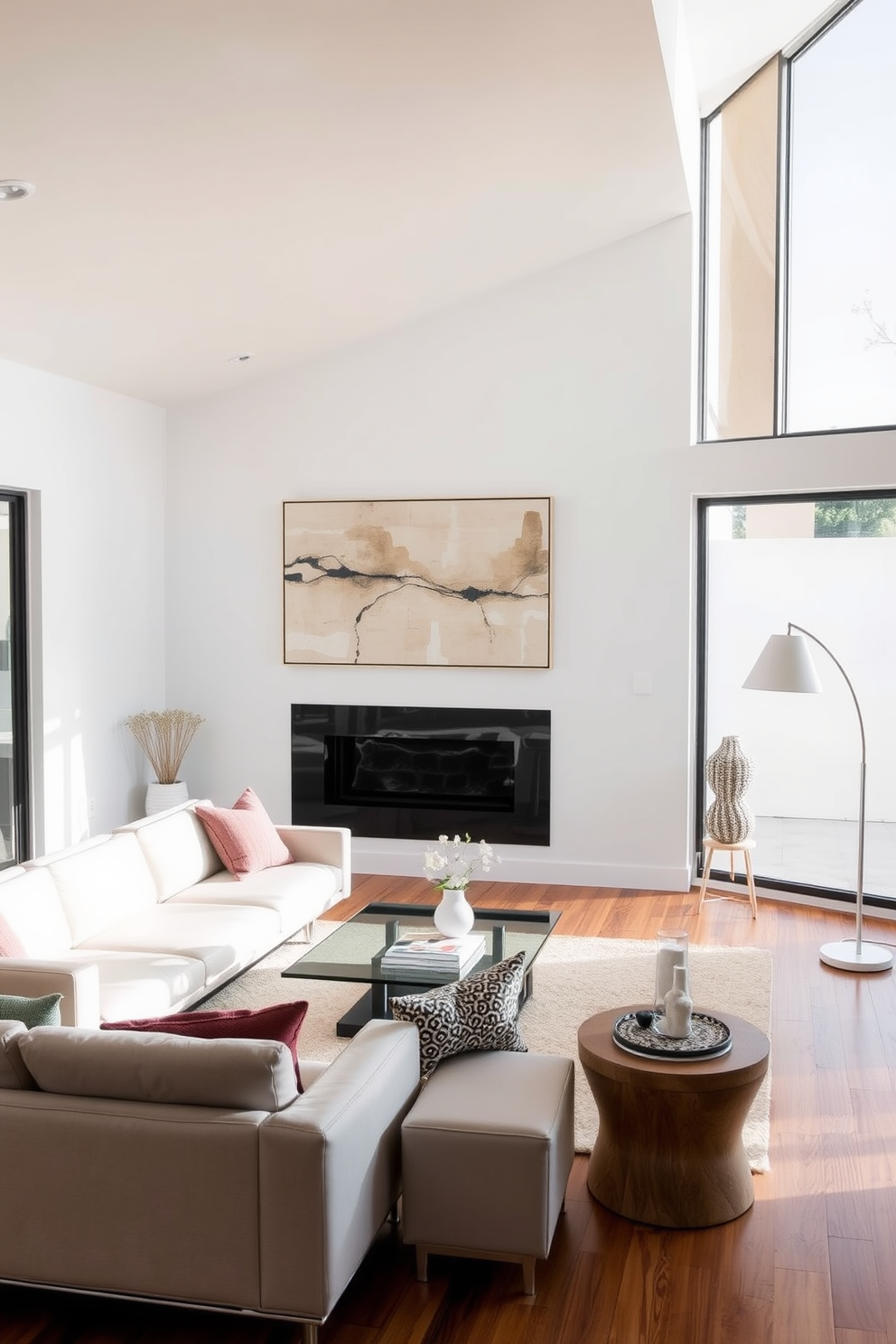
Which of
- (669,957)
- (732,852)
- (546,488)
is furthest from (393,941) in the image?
(546,488)

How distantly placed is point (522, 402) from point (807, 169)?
6.60 ft

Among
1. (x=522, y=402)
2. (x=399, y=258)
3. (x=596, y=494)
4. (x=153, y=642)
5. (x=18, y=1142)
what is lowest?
(x=18, y=1142)

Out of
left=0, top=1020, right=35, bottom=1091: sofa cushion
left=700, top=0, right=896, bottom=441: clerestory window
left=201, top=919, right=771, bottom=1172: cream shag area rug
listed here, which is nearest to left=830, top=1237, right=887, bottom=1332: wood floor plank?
left=201, top=919, right=771, bottom=1172: cream shag area rug

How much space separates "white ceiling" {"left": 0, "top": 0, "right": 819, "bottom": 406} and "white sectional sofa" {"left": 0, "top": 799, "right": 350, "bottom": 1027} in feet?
8.29

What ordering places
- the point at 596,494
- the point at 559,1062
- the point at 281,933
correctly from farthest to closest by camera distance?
the point at 596,494, the point at 281,933, the point at 559,1062

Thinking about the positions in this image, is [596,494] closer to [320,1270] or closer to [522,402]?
[522,402]

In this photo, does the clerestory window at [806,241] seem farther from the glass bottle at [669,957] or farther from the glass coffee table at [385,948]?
the glass bottle at [669,957]

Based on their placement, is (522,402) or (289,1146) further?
(522,402)

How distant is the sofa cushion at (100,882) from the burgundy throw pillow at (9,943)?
19.9 inches

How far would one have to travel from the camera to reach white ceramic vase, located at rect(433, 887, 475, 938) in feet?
15.3

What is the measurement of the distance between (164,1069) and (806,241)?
5.74 m

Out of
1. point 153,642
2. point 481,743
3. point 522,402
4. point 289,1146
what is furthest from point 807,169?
point 289,1146

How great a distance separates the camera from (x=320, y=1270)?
254 centimetres

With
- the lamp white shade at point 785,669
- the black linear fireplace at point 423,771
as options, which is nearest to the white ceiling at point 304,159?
the black linear fireplace at point 423,771
